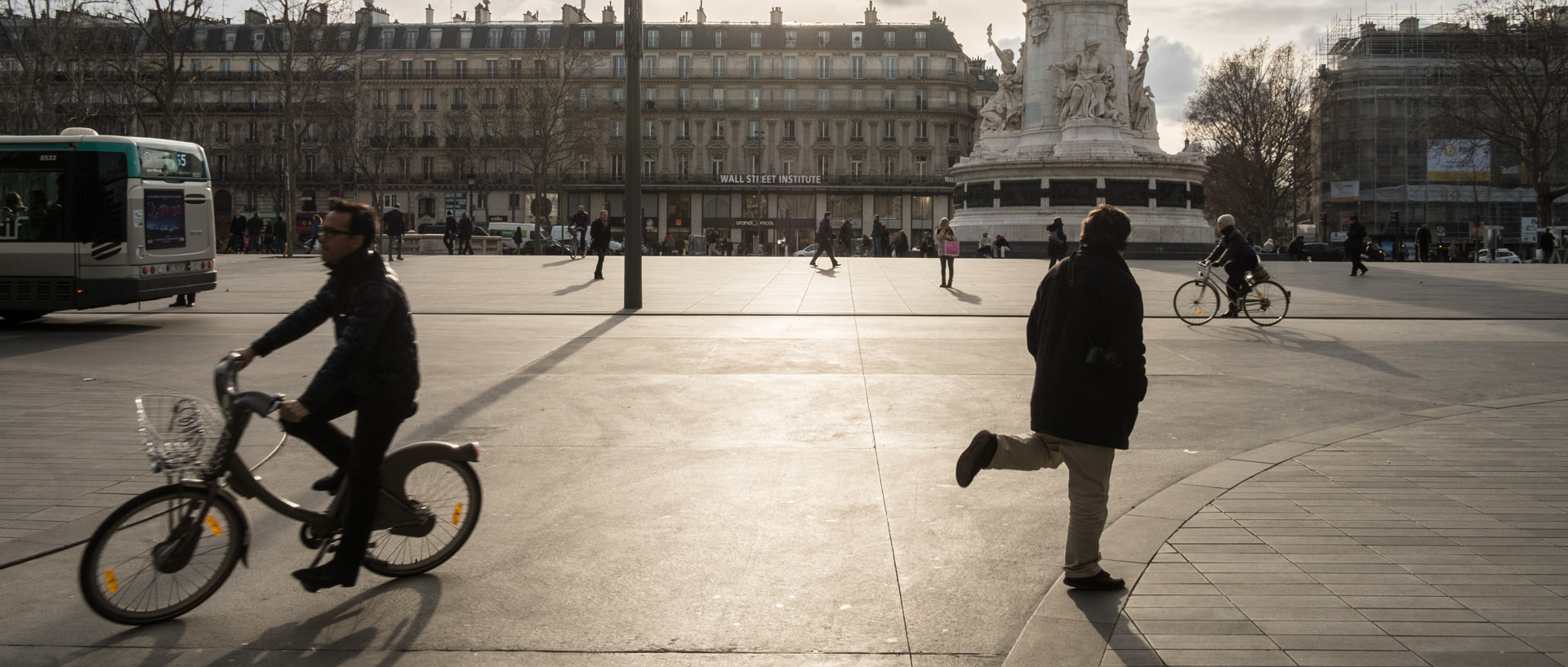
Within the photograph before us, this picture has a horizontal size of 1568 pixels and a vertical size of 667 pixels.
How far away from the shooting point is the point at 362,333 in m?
4.66

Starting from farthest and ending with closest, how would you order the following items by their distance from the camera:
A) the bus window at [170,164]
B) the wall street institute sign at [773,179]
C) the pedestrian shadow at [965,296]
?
the wall street institute sign at [773,179] < the pedestrian shadow at [965,296] < the bus window at [170,164]

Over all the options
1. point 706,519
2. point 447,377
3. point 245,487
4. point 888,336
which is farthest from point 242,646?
point 888,336

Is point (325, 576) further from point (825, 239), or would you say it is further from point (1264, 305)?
point (825, 239)

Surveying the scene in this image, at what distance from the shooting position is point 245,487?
4.70m

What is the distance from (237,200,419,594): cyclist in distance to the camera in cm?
470

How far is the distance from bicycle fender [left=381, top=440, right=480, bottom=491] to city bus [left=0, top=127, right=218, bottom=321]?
43.3 feet

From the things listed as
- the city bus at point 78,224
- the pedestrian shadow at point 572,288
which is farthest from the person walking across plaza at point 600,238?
the city bus at point 78,224

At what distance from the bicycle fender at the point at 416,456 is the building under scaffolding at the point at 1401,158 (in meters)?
68.3

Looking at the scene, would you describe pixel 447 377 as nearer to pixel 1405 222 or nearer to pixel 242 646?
pixel 242 646

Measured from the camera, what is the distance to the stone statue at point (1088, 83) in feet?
134

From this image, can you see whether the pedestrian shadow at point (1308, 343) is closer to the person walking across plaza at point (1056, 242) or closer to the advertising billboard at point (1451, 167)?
the person walking across plaza at point (1056, 242)

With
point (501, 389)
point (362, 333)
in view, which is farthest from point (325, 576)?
point (501, 389)

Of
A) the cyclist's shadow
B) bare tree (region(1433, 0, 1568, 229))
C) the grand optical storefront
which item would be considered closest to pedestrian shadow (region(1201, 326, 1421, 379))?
the cyclist's shadow

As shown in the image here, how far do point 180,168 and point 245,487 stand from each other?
14691mm
